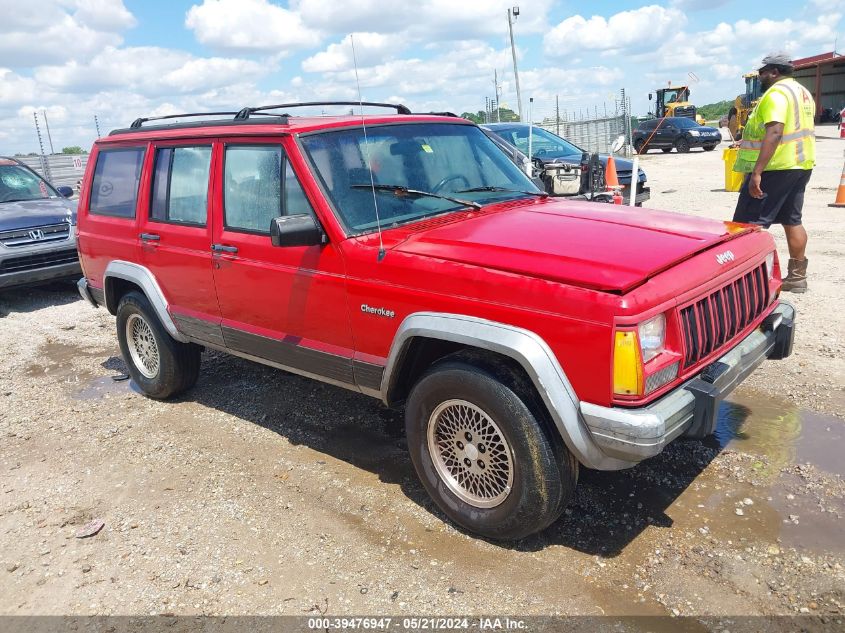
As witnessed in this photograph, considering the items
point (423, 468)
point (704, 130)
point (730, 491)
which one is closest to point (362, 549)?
point (423, 468)

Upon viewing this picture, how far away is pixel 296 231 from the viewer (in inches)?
133

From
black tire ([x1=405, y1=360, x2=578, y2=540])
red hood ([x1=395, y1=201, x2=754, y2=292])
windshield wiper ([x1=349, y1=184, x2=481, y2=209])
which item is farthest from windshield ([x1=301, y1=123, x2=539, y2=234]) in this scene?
black tire ([x1=405, y1=360, x2=578, y2=540])

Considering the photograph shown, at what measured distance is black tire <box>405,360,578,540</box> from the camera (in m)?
2.94

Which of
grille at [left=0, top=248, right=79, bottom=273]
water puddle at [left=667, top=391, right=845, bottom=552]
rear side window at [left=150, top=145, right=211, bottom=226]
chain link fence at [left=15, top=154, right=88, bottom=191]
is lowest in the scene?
water puddle at [left=667, top=391, right=845, bottom=552]

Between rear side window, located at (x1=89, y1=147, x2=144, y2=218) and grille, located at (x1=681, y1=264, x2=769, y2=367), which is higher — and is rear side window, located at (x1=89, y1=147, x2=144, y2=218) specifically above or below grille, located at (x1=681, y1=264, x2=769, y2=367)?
above

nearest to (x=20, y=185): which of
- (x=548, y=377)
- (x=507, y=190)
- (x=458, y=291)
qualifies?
(x=507, y=190)

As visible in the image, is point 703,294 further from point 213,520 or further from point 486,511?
point 213,520

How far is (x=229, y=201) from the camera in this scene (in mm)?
4199

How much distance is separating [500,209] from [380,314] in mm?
1057

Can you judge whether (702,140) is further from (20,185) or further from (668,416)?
(668,416)

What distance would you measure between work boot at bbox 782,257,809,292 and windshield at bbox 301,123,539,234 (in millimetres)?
3626

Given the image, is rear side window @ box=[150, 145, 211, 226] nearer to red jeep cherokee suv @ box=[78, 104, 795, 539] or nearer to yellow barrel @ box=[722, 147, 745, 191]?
red jeep cherokee suv @ box=[78, 104, 795, 539]

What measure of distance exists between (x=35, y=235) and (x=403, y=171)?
7.10 m

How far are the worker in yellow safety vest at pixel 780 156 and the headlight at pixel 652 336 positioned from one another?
4.13m
